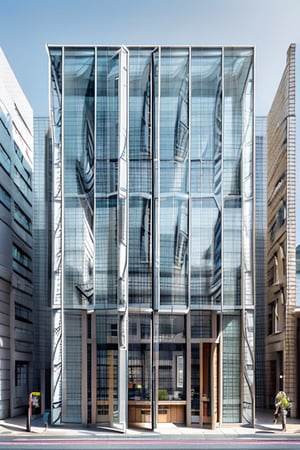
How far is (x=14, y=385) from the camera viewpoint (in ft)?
98.8

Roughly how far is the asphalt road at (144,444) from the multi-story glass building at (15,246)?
6738 mm

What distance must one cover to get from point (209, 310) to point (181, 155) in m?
6.24

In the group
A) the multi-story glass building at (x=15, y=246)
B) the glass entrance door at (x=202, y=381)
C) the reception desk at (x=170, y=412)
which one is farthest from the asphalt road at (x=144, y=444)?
the multi-story glass building at (x=15, y=246)

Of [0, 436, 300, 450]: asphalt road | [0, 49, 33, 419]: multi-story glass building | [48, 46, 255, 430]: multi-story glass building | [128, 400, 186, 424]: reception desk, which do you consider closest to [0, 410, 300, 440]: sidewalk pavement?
[128, 400, 186, 424]: reception desk

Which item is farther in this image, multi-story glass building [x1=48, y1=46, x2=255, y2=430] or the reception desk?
the reception desk

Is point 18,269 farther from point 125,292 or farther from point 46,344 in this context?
point 125,292

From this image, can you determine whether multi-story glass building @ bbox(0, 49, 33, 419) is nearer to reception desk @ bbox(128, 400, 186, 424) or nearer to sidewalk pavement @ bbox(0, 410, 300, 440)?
sidewalk pavement @ bbox(0, 410, 300, 440)

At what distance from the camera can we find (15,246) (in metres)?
32.4

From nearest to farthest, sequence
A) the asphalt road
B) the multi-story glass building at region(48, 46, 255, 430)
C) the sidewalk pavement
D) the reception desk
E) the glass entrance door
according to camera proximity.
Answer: the asphalt road
the sidewalk pavement
the glass entrance door
the multi-story glass building at region(48, 46, 255, 430)
the reception desk

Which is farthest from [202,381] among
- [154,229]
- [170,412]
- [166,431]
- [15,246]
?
[15,246]

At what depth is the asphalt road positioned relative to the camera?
21.0 meters

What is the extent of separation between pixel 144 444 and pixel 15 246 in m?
14.3

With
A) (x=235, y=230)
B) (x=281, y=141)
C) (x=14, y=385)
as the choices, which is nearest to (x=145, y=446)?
(x=235, y=230)

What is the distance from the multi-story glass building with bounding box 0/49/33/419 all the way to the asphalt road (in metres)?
6.74
